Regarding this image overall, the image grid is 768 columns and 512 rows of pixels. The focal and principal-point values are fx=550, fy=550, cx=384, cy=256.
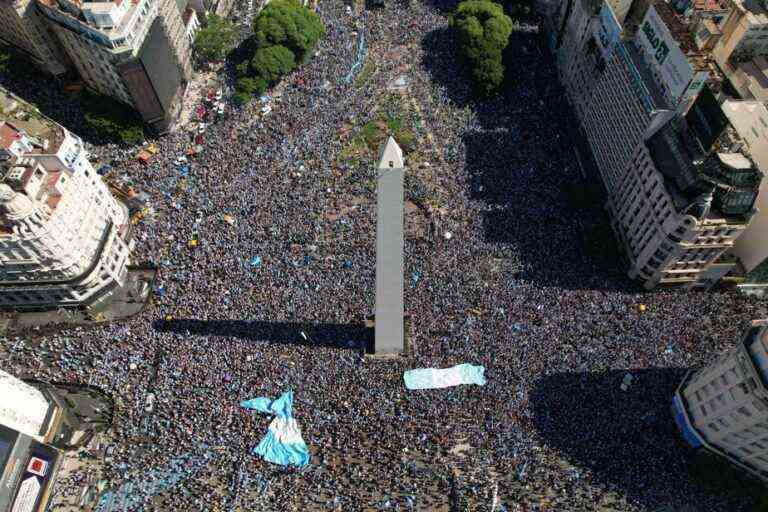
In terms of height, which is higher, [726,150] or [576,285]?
[726,150]

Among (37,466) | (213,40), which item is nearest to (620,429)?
(37,466)

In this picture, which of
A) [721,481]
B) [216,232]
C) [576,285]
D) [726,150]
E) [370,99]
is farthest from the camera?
[370,99]

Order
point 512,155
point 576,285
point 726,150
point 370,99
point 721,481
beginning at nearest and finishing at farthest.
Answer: point 721,481, point 726,150, point 576,285, point 512,155, point 370,99

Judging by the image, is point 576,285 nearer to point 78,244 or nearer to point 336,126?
point 336,126

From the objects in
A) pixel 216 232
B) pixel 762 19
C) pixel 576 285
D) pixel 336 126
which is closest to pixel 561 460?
pixel 576 285

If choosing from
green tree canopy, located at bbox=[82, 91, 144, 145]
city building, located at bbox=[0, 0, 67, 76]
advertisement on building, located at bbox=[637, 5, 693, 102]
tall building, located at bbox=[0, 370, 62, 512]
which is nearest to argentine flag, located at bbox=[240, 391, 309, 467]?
tall building, located at bbox=[0, 370, 62, 512]

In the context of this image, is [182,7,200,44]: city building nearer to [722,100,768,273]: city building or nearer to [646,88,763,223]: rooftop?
[646,88,763,223]: rooftop

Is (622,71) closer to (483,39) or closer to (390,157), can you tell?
(483,39)

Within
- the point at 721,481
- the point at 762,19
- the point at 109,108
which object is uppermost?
the point at 762,19
